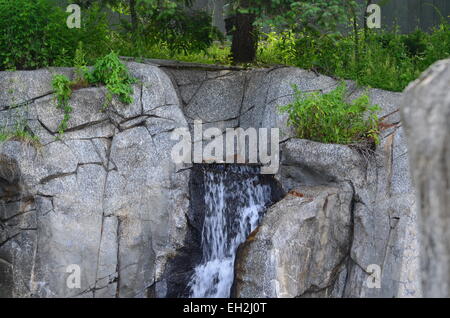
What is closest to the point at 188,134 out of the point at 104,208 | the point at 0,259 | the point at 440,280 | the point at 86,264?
the point at 104,208

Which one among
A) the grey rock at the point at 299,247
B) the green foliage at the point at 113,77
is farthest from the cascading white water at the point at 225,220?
the green foliage at the point at 113,77

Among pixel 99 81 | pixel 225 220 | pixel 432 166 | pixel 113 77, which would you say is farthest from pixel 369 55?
pixel 432 166

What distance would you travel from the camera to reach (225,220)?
8.84 metres

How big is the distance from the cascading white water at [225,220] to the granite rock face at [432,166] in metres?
3.80

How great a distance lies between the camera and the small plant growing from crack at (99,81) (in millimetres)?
8414

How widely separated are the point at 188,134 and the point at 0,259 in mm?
2855

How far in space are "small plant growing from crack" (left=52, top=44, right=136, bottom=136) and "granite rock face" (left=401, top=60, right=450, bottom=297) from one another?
4451mm

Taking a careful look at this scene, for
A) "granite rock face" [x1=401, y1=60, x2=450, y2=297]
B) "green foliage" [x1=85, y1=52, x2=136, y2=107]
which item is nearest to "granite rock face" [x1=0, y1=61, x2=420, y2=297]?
"green foliage" [x1=85, y1=52, x2=136, y2=107]

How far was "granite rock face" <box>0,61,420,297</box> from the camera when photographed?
25.5ft

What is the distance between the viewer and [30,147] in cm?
805

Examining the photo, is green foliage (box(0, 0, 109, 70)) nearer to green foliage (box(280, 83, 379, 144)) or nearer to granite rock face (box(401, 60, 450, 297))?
green foliage (box(280, 83, 379, 144))

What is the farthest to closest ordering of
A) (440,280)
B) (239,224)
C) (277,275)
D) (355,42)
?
(355,42) → (239,224) → (277,275) → (440,280)

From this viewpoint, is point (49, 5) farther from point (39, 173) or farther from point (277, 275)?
point (277, 275)

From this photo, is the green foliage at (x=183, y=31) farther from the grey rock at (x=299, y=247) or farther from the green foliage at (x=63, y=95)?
the grey rock at (x=299, y=247)
